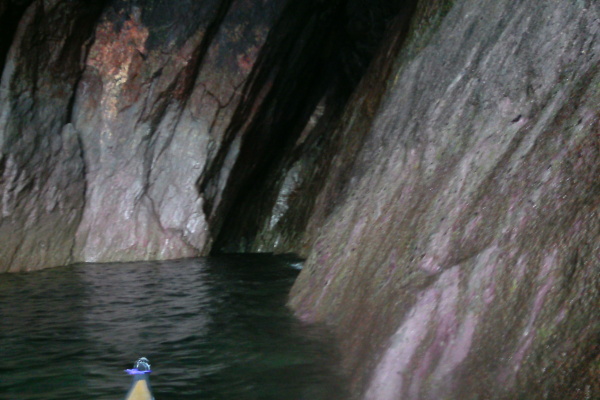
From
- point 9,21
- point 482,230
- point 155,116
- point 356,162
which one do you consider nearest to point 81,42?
point 9,21

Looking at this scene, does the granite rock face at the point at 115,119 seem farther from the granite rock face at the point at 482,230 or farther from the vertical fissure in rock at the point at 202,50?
the granite rock face at the point at 482,230

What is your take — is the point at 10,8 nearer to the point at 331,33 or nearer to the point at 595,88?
the point at 331,33

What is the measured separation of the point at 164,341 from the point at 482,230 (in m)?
2.69

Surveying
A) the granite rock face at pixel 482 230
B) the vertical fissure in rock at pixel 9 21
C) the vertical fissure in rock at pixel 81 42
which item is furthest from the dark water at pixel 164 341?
the vertical fissure in rock at pixel 81 42

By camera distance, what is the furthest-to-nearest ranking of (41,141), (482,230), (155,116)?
(155,116)
(41,141)
(482,230)

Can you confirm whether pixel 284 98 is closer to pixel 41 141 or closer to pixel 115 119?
pixel 115 119

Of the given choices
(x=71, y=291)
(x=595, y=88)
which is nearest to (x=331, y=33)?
(x=71, y=291)

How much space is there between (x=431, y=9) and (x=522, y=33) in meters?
3.22

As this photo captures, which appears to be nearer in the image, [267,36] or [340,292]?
[340,292]

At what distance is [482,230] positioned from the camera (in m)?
3.53

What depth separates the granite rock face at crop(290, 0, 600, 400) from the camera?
2.67 meters

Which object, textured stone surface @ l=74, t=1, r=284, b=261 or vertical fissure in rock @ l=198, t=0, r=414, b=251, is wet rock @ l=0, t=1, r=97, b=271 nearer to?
textured stone surface @ l=74, t=1, r=284, b=261

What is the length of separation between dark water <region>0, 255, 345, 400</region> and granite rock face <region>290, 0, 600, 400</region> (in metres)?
0.35

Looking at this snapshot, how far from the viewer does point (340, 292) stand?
5.15m
